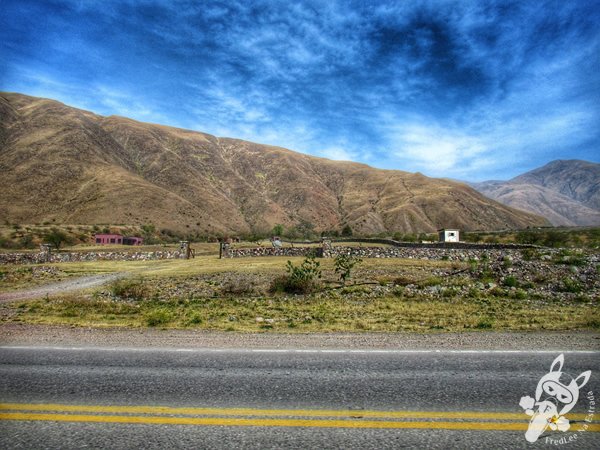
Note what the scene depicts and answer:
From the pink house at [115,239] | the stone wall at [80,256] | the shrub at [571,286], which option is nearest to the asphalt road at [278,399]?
the shrub at [571,286]

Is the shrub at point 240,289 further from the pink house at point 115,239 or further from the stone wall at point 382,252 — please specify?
the pink house at point 115,239

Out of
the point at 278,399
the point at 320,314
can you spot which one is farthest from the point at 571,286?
the point at 278,399

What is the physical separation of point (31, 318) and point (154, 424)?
9.90 m

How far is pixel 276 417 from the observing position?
404 cm

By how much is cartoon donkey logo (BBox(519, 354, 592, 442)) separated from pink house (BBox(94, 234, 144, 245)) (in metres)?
56.7

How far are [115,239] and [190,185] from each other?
52.2 metres

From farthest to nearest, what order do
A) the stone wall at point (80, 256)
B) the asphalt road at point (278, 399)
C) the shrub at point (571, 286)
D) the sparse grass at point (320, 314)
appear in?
the stone wall at point (80, 256) < the shrub at point (571, 286) < the sparse grass at point (320, 314) < the asphalt road at point (278, 399)

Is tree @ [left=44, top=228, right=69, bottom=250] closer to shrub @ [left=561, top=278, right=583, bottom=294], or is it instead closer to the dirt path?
the dirt path

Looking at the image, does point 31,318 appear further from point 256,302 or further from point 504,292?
point 504,292

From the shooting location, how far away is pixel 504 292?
16.2m

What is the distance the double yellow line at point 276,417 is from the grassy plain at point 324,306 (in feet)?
17.6

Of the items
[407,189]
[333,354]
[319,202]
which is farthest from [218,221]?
[333,354]

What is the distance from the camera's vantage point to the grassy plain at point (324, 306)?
34.1 feet

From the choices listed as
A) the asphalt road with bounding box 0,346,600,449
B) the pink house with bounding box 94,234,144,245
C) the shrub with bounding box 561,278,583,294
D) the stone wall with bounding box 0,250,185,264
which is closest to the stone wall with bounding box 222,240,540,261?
the stone wall with bounding box 0,250,185,264
